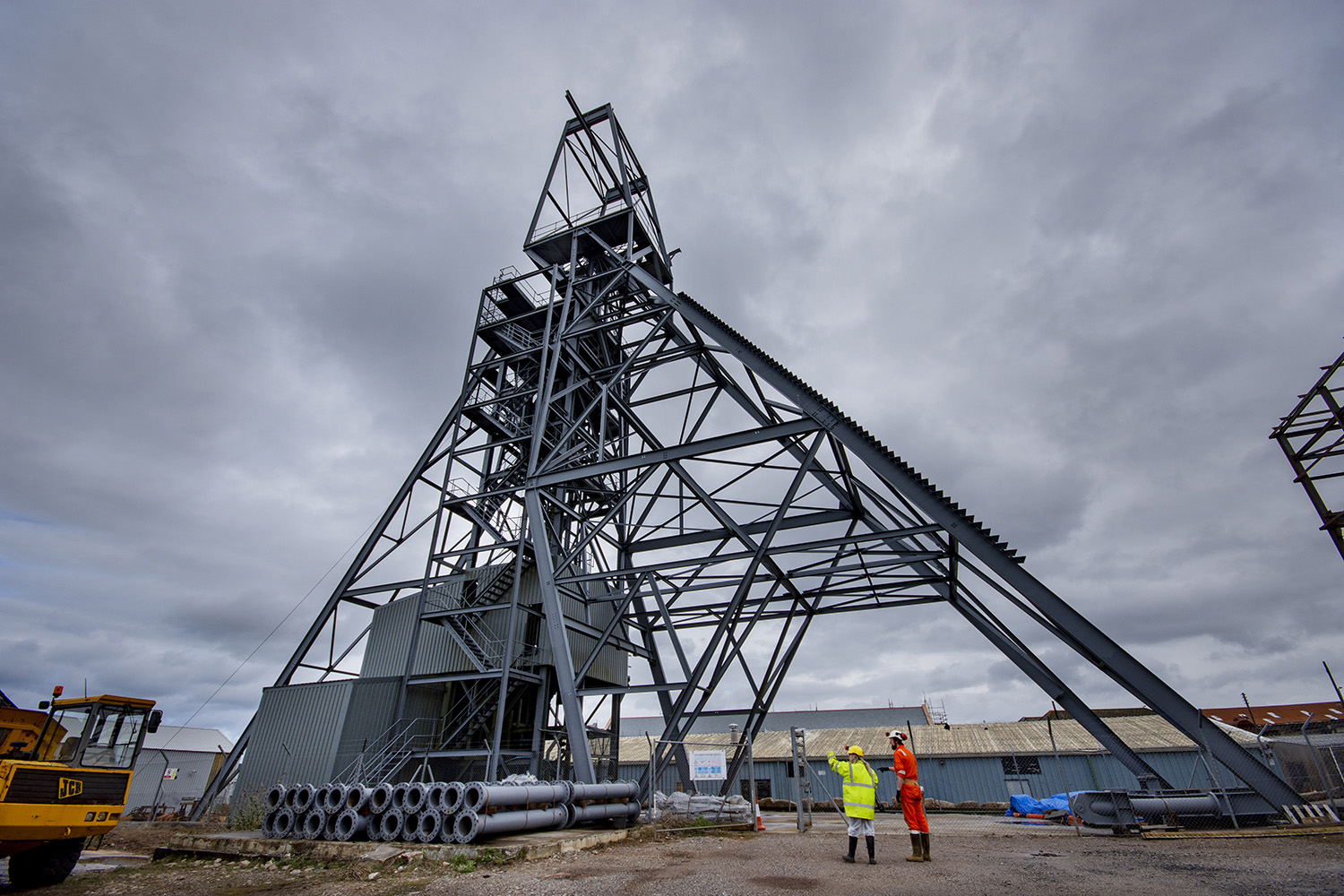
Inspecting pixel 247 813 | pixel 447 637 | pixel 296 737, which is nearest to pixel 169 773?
pixel 296 737

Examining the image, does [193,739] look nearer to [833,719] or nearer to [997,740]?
[833,719]

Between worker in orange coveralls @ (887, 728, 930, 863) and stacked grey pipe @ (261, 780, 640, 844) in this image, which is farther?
stacked grey pipe @ (261, 780, 640, 844)

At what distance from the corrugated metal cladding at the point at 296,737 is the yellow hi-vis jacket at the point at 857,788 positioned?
40.2ft

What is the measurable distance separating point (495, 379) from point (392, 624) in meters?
8.14

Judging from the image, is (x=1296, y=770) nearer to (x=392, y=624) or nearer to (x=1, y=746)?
(x=392, y=624)

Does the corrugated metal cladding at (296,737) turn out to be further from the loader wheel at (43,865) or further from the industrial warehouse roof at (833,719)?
the industrial warehouse roof at (833,719)

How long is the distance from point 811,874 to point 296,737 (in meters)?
14.0

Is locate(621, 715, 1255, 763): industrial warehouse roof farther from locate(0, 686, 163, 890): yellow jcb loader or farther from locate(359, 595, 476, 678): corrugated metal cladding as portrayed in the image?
locate(0, 686, 163, 890): yellow jcb loader

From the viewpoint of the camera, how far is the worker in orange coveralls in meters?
7.78

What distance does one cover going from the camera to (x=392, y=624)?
1750cm

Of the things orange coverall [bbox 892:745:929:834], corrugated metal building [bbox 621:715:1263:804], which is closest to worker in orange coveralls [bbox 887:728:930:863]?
orange coverall [bbox 892:745:929:834]

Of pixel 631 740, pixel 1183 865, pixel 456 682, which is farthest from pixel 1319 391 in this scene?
pixel 631 740

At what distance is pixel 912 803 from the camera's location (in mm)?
7961

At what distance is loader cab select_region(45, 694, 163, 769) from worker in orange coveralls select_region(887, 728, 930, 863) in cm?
977
